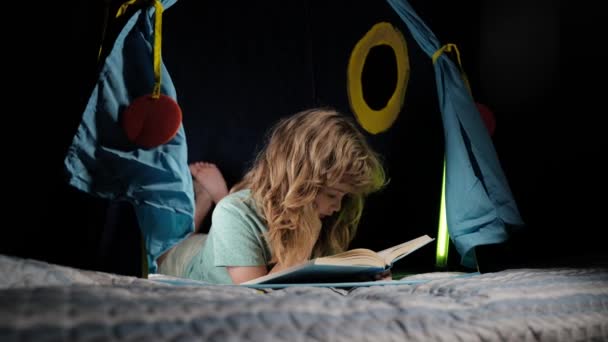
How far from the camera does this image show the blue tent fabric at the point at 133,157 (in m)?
0.88

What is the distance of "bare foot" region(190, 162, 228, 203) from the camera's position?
60.5 inches

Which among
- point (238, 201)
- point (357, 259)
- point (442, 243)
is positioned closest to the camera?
point (357, 259)

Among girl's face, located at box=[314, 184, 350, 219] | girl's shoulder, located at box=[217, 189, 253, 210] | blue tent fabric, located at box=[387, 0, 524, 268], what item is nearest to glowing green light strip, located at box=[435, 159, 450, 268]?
blue tent fabric, located at box=[387, 0, 524, 268]

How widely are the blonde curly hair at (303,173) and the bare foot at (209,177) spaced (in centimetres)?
13

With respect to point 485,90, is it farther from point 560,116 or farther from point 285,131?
point 285,131

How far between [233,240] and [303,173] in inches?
9.0

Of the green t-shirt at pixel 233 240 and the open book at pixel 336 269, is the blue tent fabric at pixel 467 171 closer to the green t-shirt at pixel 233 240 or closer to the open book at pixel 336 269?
the open book at pixel 336 269

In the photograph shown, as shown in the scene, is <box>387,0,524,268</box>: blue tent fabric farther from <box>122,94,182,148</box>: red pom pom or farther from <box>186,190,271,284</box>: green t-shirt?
<box>122,94,182,148</box>: red pom pom

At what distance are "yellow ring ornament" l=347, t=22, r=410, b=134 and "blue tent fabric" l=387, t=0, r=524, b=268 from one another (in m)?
0.29

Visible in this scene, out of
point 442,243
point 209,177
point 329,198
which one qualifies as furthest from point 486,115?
point 209,177

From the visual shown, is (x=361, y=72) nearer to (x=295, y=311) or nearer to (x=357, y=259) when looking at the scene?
(x=357, y=259)

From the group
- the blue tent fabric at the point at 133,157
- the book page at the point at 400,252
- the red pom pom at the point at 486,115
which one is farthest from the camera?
the red pom pom at the point at 486,115

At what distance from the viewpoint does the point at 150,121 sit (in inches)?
34.6

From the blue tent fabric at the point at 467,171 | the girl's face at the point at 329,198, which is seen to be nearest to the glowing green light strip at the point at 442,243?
the blue tent fabric at the point at 467,171
